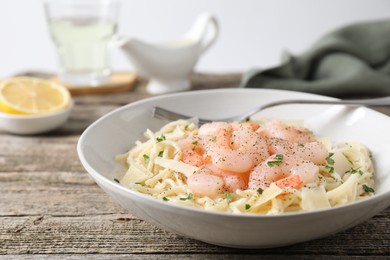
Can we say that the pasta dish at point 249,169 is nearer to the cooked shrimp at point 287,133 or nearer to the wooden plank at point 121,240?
the cooked shrimp at point 287,133

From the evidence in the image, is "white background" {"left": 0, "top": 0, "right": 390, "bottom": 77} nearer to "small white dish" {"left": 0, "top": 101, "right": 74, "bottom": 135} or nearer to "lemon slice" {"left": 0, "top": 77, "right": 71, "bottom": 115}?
"lemon slice" {"left": 0, "top": 77, "right": 71, "bottom": 115}

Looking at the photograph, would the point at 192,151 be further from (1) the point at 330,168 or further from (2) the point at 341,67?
(2) the point at 341,67

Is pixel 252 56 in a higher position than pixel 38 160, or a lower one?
lower

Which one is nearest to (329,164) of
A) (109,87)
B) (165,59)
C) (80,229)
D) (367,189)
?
(367,189)

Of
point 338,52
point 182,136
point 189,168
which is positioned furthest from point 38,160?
point 338,52

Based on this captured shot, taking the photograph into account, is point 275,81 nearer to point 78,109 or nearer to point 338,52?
point 338,52

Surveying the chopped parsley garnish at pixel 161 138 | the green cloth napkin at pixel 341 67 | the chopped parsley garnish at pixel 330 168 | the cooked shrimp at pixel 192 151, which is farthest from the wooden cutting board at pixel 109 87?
the chopped parsley garnish at pixel 330 168

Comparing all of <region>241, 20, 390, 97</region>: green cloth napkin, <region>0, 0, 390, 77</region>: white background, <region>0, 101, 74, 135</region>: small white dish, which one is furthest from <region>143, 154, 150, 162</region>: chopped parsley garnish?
<region>0, 0, 390, 77</region>: white background
